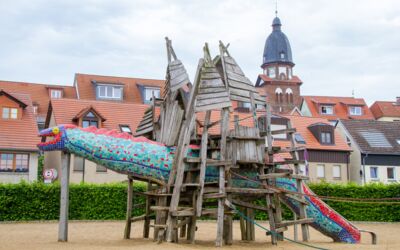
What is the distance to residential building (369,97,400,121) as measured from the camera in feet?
244

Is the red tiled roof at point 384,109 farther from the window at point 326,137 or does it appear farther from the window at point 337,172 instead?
the window at point 337,172

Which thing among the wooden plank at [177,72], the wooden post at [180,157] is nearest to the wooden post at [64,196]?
the wooden post at [180,157]

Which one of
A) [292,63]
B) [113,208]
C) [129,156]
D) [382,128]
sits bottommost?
[113,208]

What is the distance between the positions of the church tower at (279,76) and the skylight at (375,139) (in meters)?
27.8

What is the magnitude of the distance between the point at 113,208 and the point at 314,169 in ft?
73.7

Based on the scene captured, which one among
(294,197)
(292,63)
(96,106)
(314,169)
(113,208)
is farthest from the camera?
(292,63)

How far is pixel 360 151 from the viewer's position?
164ft

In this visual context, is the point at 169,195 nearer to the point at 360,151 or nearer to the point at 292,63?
the point at 360,151

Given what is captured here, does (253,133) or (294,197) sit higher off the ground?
(253,133)

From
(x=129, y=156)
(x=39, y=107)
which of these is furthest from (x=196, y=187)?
(x=39, y=107)

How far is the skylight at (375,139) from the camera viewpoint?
168ft

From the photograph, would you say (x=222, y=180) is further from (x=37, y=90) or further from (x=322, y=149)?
(x=37, y=90)

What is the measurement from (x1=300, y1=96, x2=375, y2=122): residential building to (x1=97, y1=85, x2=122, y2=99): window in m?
26.8

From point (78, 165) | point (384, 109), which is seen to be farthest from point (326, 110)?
point (78, 165)
